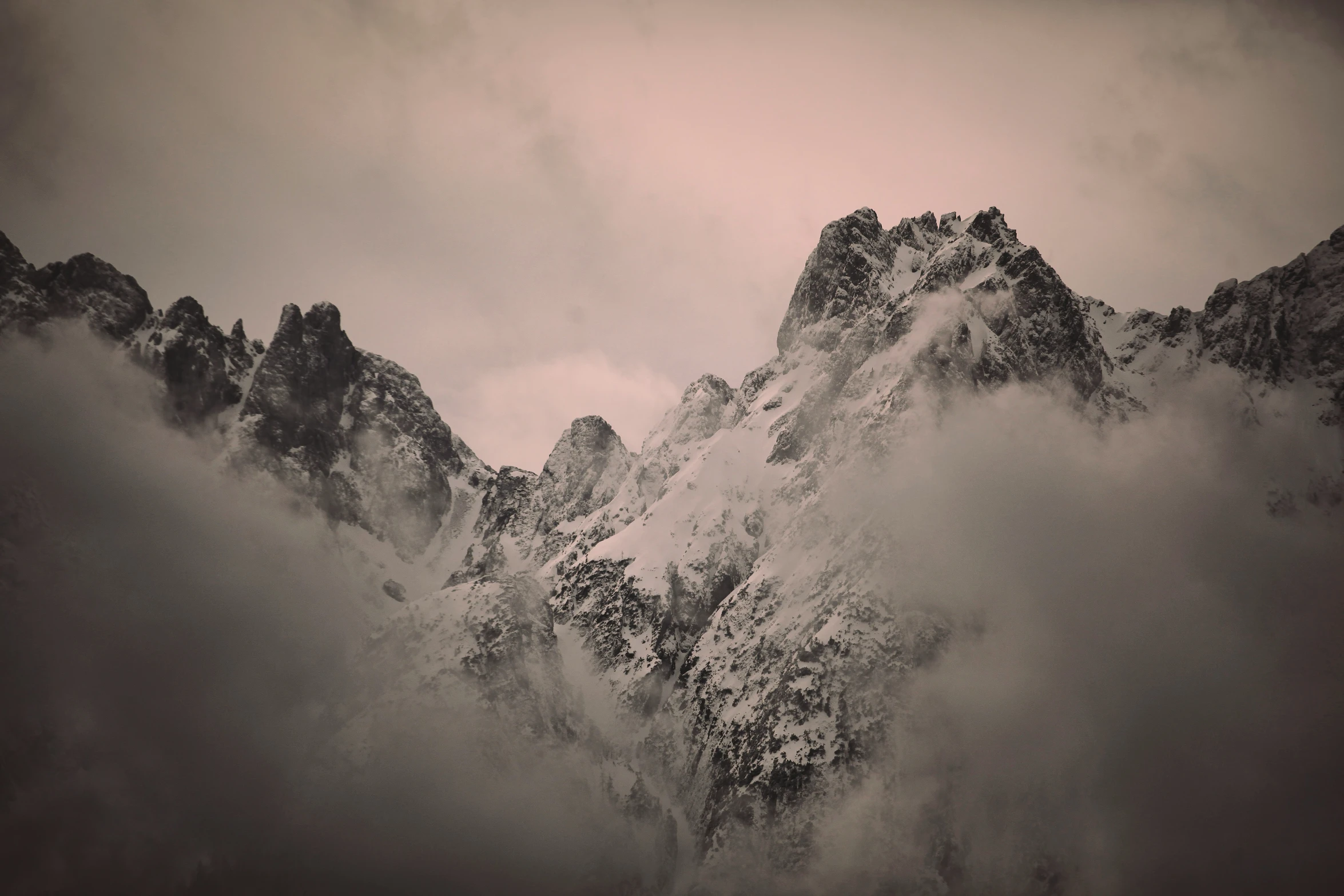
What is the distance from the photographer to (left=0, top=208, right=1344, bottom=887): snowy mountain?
11194cm

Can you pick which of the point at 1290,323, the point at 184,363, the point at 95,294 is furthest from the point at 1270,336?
the point at 95,294

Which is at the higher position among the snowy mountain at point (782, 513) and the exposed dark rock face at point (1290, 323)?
the exposed dark rock face at point (1290, 323)

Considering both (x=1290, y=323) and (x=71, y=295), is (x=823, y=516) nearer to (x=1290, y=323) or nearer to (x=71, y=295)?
(x=1290, y=323)

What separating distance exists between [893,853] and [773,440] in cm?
9167

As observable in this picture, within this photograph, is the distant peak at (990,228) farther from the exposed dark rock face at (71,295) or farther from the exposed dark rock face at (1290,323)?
the exposed dark rock face at (71,295)

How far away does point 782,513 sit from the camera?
15375 centimetres

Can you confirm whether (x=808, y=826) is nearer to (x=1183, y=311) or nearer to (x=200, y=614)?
(x=200, y=614)

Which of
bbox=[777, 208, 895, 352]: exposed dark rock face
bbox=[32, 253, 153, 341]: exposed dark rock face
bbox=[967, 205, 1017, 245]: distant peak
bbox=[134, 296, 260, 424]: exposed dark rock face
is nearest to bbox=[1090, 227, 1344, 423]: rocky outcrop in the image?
bbox=[967, 205, 1017, 245]: distant peak

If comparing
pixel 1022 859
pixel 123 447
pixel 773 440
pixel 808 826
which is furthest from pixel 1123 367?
pixel 123 447

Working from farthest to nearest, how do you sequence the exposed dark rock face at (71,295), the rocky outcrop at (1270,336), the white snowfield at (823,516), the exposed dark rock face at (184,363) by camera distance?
the exposed dark rock face at (184,363), the exposed dark rock face at (71,295), the rocky outcrop at (1270,336), the white snowfield at (823,516)

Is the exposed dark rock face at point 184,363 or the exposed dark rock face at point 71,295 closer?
the exposed dark rock face at point 71,295

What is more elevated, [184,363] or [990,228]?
[990,228]

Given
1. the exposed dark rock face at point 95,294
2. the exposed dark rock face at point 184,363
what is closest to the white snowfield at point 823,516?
the exposed dark rock face at point 184,363

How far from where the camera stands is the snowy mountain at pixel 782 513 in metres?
112
